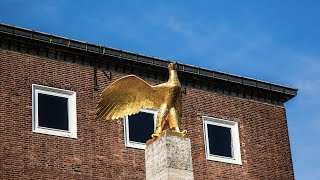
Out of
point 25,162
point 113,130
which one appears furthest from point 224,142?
point 25,162

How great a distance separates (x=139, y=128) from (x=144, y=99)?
7810 mm

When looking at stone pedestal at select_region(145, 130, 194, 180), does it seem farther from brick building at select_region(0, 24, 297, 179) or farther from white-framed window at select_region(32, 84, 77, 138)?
white-framed window at select_region(32, 84, 77, 138)

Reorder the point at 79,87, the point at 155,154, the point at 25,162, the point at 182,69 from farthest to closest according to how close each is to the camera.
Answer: the point at 182,69 → the point at 79,87 → the point at 25,162 → the point at 155,154

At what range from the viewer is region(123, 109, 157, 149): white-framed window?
35812 mm

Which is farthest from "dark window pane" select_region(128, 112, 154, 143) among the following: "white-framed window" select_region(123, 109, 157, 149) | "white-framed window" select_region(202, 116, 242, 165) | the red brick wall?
"white-framed window" select_region(202, 116, 242, 165)

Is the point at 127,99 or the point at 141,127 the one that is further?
the point at 141,127

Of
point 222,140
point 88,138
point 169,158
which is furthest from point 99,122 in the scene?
point 169,158

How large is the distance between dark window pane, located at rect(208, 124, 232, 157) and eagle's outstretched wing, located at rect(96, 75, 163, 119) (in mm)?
9739

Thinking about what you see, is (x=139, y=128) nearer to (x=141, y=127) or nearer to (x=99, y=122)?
(x=141, y=127)

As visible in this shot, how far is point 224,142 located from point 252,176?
1.99 m

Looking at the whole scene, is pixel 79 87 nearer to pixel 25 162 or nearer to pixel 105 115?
pixel 25 162

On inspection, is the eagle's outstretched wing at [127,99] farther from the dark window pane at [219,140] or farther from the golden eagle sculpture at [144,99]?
the dark window pane at [219,140]

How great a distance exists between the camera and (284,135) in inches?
1608

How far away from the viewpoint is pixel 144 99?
94.2ft
